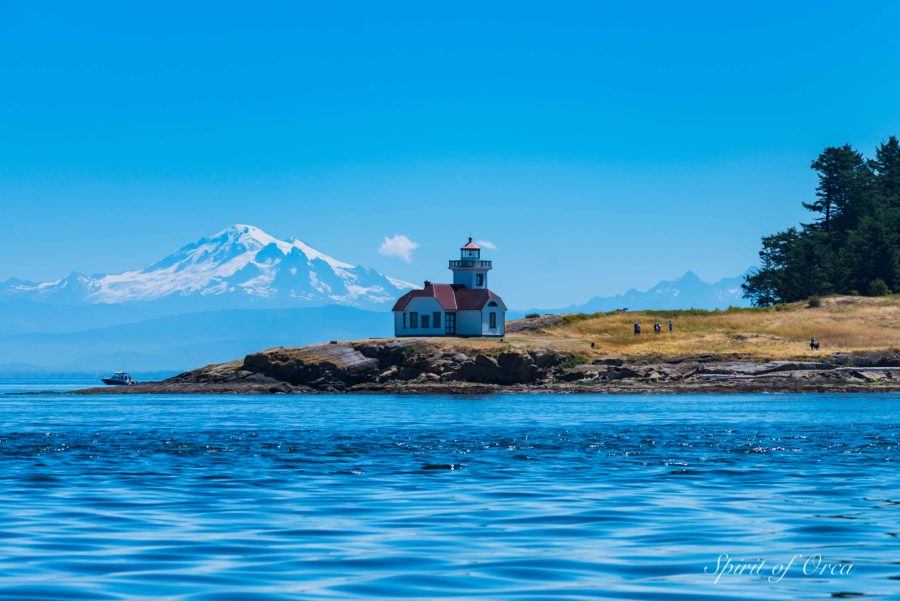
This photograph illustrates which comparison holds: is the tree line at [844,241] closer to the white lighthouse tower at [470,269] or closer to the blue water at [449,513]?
the white lighthouse tower at [470,269]

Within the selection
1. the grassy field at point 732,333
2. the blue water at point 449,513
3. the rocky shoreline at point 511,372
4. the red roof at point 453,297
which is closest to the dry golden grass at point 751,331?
the grassy field at point 732,333

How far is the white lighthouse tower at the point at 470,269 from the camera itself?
4513 inches

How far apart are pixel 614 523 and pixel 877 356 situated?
262 feet

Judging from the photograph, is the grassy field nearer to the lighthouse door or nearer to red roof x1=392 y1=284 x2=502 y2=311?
red roof x1=392 y1=284 x2=502 y2=311

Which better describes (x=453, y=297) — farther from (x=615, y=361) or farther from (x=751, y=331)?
(x=751, y=331)

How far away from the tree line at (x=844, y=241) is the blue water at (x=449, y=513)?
273 feet

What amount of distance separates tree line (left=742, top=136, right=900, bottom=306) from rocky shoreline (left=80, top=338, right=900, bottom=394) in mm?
33047

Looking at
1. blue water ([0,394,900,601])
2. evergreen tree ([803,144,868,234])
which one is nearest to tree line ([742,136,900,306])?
evergreen tree ([803,144,868,234])

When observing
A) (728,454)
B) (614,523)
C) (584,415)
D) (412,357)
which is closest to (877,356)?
(412,357)

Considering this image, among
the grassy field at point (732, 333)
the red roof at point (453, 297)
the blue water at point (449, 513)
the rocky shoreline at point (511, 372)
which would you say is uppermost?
the red roof at point (453, 297)

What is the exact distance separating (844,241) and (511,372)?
55379mm

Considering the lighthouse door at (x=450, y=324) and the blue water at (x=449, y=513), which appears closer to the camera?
the blue water at (x=449, y=513)

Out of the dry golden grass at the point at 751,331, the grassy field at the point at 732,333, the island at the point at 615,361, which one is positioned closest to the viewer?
the island at the point at 615,361

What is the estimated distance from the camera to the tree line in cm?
12500
